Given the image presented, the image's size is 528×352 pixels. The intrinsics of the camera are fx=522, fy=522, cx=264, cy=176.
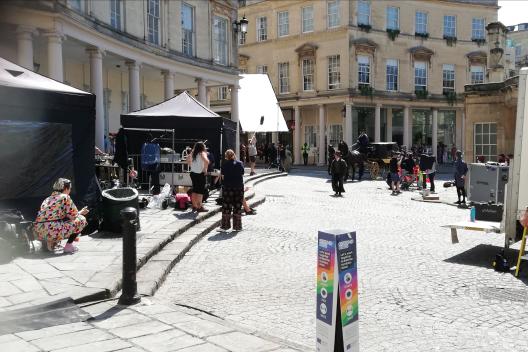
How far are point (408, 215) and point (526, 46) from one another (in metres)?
57.9

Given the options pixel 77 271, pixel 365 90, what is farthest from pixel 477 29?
pixel 77 271

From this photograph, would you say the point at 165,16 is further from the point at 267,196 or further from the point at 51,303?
the point at 51,303

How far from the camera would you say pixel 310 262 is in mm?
7852

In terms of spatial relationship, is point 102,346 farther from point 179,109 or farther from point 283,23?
point 283,23

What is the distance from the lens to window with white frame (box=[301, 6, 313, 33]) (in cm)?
3781

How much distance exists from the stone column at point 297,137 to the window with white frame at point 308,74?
1744 millimetres

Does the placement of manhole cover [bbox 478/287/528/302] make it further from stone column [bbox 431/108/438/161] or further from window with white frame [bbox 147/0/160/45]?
stone column [bbox 431/108/438/161]

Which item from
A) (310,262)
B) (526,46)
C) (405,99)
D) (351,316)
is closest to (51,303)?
(351,316)

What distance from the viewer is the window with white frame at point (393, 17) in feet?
125

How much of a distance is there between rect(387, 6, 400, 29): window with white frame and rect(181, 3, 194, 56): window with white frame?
64.1 feet

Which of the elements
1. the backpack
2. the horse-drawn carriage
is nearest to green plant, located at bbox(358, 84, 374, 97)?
the horse-drawn carriage

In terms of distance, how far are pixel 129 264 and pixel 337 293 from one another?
260 centimetres

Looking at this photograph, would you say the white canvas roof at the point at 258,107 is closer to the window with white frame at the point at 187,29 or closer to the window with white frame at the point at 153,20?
the window with white frame at the point at 187,29

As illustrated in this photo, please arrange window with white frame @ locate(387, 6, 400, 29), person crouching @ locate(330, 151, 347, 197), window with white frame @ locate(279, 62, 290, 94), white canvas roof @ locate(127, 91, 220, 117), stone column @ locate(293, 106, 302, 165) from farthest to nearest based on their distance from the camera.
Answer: window with white frame @ locate(279, 62, 290, 94) → stone column @ locate(293, 106, 302, 165) → window with white frame @ locate(387, 6, 400, 29) → person crouching @ locate(330, 151, 347, 197) → white canvas roof @ locate(127, 91, 220, 117)
